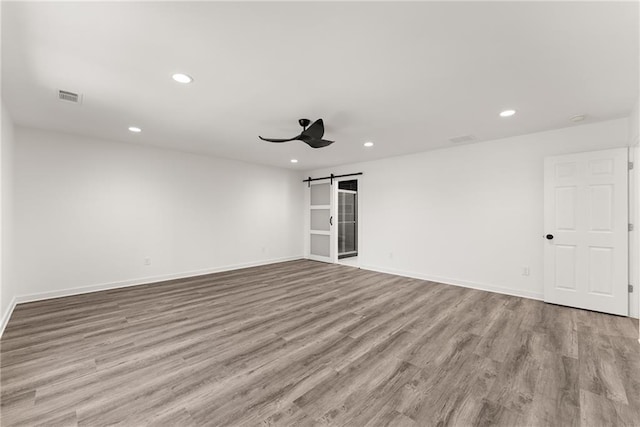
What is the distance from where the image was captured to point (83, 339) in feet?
8.52

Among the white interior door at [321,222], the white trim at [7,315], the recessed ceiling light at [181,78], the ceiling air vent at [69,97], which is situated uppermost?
the recessed ceiling light at [181,78]

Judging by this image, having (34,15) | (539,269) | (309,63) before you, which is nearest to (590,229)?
(539,269)

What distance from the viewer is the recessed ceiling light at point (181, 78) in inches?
90.5

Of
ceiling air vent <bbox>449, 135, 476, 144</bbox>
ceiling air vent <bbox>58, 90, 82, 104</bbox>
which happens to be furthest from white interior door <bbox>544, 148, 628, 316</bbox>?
ceiling air vent <bbox>58, 90, 82, 104</bbox>

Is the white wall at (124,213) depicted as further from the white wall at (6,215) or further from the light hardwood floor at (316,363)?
the light hardwood floor at (316,363)

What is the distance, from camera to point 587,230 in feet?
11.3

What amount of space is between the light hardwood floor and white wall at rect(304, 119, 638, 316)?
2.44 feet

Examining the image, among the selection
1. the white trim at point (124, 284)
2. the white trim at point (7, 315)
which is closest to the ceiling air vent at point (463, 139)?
the white trim at point (124, 284)

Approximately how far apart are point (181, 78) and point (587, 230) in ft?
16.8

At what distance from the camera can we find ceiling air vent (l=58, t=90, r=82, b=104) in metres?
2.64

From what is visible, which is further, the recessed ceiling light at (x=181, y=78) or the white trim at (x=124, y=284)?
the white trim at (x=124, y=284)

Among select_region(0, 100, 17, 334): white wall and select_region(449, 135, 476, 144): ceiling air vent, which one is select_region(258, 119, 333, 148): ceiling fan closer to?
select_region(449, 135, 476, 144): ceiling air vent

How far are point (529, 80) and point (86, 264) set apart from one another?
20.4 ft

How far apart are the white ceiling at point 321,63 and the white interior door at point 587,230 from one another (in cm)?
64
